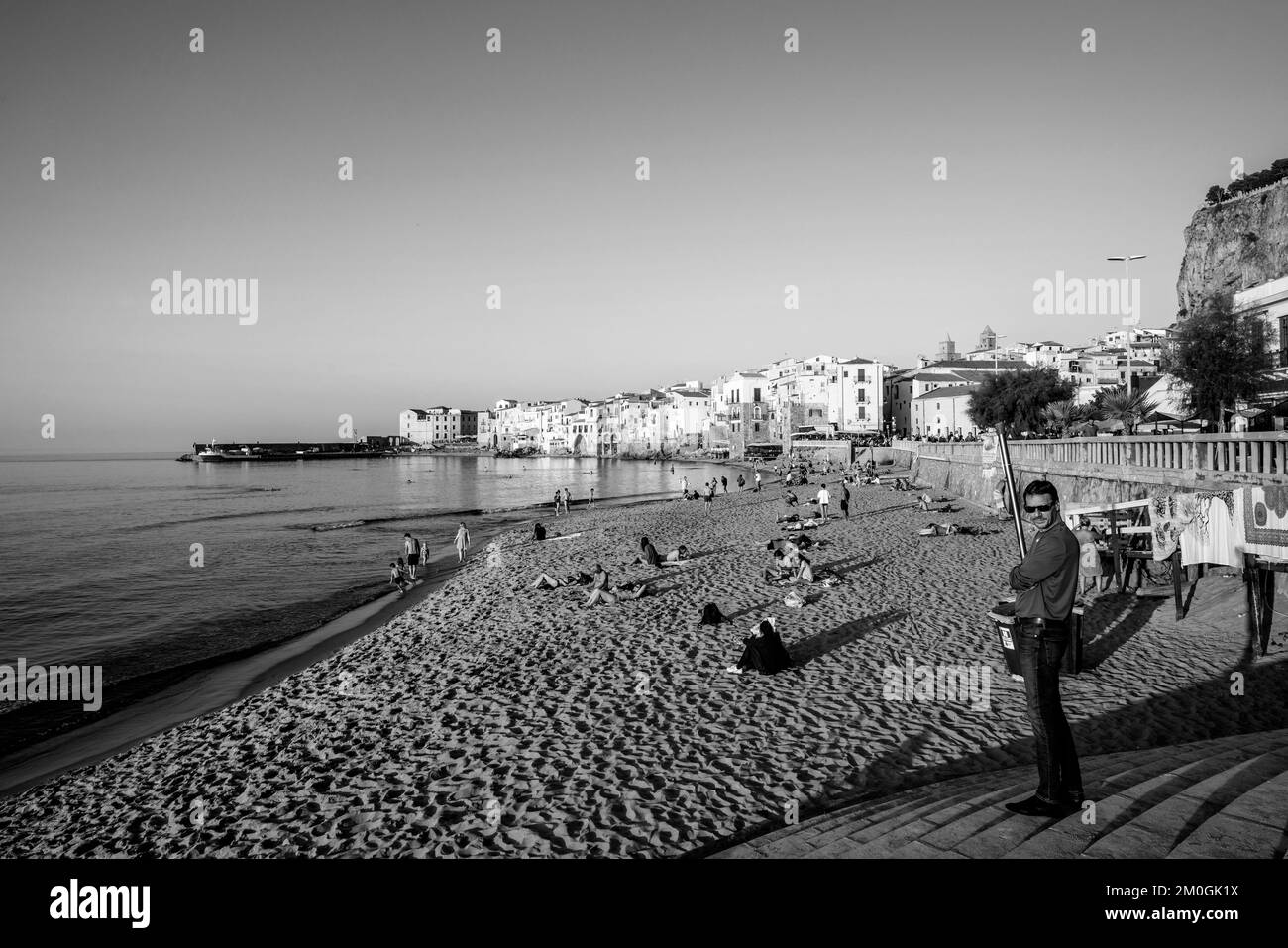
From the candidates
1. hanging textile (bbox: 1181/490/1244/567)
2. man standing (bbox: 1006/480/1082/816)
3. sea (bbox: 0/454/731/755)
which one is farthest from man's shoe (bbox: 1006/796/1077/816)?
sea (bbox: 0/454/731/755)

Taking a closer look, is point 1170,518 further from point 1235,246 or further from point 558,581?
point 1235,246

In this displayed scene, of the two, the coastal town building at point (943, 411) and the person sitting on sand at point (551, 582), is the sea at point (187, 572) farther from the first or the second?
the coastal town building at point (943, 411)

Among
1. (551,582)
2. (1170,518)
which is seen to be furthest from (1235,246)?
(551,582)

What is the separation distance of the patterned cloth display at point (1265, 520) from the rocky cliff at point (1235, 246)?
51891 mm

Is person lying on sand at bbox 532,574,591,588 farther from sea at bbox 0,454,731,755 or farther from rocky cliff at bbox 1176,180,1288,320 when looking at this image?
rocky cliff at bbox 1176,180,1288,320

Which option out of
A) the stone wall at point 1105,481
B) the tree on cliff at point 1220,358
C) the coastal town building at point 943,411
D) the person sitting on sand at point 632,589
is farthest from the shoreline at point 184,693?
the coastal town building at point 943,411

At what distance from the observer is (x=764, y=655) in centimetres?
950

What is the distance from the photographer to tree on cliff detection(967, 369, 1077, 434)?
1864 inches

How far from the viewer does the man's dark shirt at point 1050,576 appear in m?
4.03

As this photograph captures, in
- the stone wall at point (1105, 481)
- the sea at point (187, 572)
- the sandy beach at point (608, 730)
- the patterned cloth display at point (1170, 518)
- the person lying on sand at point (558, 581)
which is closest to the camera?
the sandy beach at point (608, 730)

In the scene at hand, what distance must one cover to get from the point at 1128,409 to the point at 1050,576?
29.5 m
